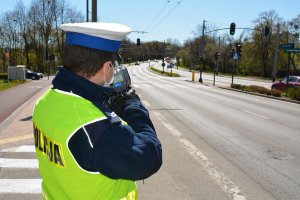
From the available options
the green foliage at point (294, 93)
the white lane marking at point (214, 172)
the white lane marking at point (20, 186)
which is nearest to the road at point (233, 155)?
the white lane marking at point (214, 172)

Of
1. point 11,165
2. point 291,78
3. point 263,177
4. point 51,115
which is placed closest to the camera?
point 51,115

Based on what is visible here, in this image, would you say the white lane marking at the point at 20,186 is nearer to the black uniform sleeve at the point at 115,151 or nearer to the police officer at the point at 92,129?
the police officer at the point at 92,129

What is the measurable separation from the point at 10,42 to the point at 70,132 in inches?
3117

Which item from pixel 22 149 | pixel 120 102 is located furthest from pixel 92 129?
pixel 22 149

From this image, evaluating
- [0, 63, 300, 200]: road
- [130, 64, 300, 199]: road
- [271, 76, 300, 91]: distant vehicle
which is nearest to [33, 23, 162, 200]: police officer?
[0, 63, 300, 200]: road

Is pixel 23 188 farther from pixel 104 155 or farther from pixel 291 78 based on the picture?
pixel 291 78

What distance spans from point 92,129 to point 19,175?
5.68m

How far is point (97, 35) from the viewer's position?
1.84 metres

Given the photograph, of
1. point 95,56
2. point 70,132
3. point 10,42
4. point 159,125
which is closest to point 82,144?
point 70,132

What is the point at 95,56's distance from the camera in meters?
1.87

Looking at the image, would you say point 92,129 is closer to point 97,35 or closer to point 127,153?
point 127,153

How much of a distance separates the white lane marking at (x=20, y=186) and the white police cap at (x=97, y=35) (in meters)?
4.69

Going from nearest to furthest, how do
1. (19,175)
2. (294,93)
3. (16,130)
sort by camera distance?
(19,175) → (16,130) → (294,93)

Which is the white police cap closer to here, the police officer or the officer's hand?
the police officer
